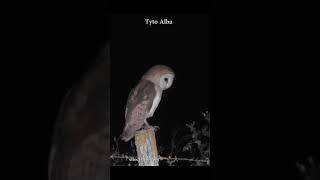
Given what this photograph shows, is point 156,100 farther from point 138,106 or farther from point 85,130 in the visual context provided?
point 85,130

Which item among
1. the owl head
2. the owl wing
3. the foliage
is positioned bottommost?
the foliage

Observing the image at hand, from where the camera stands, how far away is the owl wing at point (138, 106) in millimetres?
1703

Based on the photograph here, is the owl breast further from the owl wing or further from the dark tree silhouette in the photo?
the dark tree silhouette

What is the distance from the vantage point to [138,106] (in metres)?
A: 1.71

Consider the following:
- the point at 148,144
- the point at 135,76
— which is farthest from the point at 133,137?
the point at 135,76

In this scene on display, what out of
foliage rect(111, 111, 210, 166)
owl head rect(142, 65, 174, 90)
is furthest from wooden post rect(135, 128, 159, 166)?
owl head rect(142, 65, 174, 90)

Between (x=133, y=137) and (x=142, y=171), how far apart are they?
0.43 feet

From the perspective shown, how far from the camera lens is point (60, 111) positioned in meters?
A: 2.03

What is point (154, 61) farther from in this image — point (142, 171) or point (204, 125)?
point (142, 171)

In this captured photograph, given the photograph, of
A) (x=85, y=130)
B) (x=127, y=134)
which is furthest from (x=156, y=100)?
(x=85, y=130)

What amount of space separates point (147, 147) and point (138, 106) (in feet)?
0.48

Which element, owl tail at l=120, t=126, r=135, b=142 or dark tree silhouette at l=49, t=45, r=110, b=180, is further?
dark tree silhouette at l=49, t=45, r=110, b=180

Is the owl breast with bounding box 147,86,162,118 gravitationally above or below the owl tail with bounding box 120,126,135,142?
above

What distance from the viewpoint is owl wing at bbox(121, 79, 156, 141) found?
1.70 m
